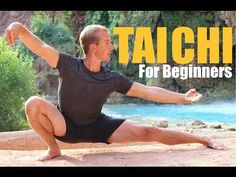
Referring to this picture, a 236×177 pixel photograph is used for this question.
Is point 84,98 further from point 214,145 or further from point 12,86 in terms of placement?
point 12,86

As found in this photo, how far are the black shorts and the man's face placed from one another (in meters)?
0.49

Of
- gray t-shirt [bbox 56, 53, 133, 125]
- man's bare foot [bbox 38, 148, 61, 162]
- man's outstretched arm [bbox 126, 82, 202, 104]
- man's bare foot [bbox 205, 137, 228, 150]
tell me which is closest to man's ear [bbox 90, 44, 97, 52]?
gray t-shirt [bbox 56, 53, 133, 125]

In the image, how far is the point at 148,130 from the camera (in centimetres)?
461

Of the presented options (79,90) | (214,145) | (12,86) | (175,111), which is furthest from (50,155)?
(175,111)

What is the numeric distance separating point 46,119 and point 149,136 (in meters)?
0.89

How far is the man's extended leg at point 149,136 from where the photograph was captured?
4543mm

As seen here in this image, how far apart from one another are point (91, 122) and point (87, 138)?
13 cm

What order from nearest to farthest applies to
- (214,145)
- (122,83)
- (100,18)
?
(122,83) → (214,145) → (100,18)

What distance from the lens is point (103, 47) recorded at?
14.7 feet

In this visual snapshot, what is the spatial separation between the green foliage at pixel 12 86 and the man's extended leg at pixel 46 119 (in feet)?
16.7

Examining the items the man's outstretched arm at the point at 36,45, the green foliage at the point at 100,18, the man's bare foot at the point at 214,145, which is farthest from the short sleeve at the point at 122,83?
the green foliage at the point at 100,18

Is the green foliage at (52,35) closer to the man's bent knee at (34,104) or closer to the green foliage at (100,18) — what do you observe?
the green foliage at (100,18)

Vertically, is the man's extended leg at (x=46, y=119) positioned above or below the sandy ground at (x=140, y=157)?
above

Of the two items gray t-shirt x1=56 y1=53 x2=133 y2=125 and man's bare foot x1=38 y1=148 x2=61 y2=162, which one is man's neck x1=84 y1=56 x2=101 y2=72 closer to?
gray t-shirt x1=56 y1=53 x2=133 y2=125
